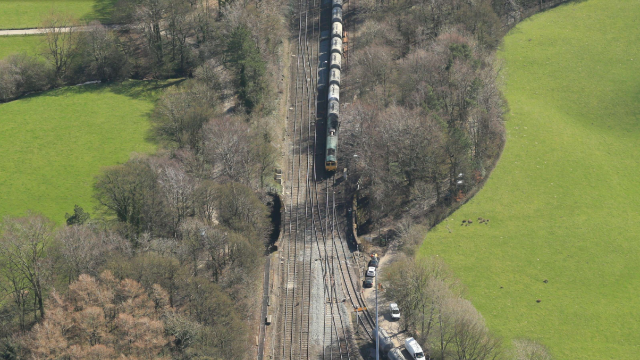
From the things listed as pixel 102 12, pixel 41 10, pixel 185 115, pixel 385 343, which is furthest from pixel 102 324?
pixel 41 10

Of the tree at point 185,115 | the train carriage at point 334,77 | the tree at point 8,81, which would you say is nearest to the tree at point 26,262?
the tree at point 185,115

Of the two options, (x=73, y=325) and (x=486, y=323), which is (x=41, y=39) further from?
(x=486, y=323)

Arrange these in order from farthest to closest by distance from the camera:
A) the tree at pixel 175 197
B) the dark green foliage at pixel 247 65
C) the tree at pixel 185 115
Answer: the dark green foliage at pixel 247 65 → the tree at pixel 185 115 → the tree at pixel 175 197

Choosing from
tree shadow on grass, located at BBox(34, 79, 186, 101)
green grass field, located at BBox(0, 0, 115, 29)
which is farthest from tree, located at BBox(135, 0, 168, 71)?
green grass field, located at BBox(0, 0, 115, 29)

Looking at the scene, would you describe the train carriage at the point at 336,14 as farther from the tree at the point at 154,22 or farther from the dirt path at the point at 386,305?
the dirt path at the point at 386,305

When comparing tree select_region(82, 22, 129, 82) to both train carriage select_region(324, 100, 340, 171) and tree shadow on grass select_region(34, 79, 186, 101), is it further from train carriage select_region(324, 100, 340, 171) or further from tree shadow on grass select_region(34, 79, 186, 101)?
train carriage select_region(324, 100, 340, 171)

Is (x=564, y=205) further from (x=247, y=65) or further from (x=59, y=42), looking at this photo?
(x=59, y=42)
